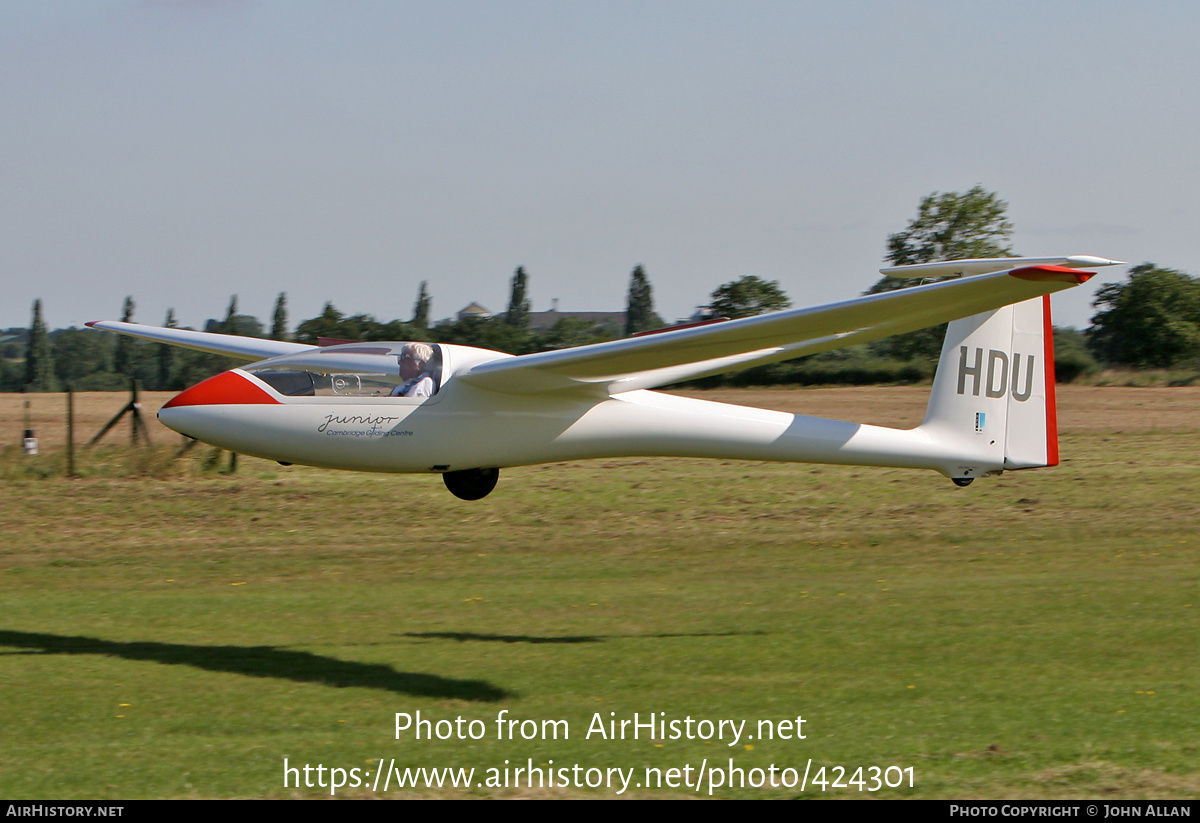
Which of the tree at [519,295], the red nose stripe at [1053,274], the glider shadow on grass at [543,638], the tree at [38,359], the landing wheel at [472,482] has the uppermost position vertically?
the tree at [519,295]

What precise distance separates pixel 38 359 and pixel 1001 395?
98520mm

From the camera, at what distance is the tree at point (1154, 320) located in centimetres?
7519

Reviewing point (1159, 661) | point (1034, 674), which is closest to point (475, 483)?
point (1034, 674)

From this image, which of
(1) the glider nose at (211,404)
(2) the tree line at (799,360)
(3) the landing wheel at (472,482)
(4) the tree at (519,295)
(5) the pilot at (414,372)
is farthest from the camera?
(4) the tree at (519,295)

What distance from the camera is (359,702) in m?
10.4

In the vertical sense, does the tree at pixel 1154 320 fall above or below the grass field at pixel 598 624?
above

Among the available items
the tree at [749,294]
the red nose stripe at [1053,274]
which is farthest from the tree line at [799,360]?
the red nose stripe at [1053,274]

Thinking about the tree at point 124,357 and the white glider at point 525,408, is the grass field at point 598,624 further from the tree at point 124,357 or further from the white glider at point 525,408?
the tree at point 124,357

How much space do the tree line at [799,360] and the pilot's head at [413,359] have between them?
104ft

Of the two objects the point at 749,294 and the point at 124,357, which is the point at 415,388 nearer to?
the point at 749,294

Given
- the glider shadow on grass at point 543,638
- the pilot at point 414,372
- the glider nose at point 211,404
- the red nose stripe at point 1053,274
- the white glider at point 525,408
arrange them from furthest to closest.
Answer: the glider shadow on grass at point 543,638 < the pilot at point 414,372 < the glider nose at point 211,404 < the white glider at point 525,408 < the red nose stripe at point 1053,274

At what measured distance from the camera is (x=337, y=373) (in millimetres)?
10938

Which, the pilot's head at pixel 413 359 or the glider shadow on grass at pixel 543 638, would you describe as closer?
the pilot's head at pixel 413 359

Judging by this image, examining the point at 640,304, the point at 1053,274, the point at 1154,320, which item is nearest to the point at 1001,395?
the point at 1053,274
